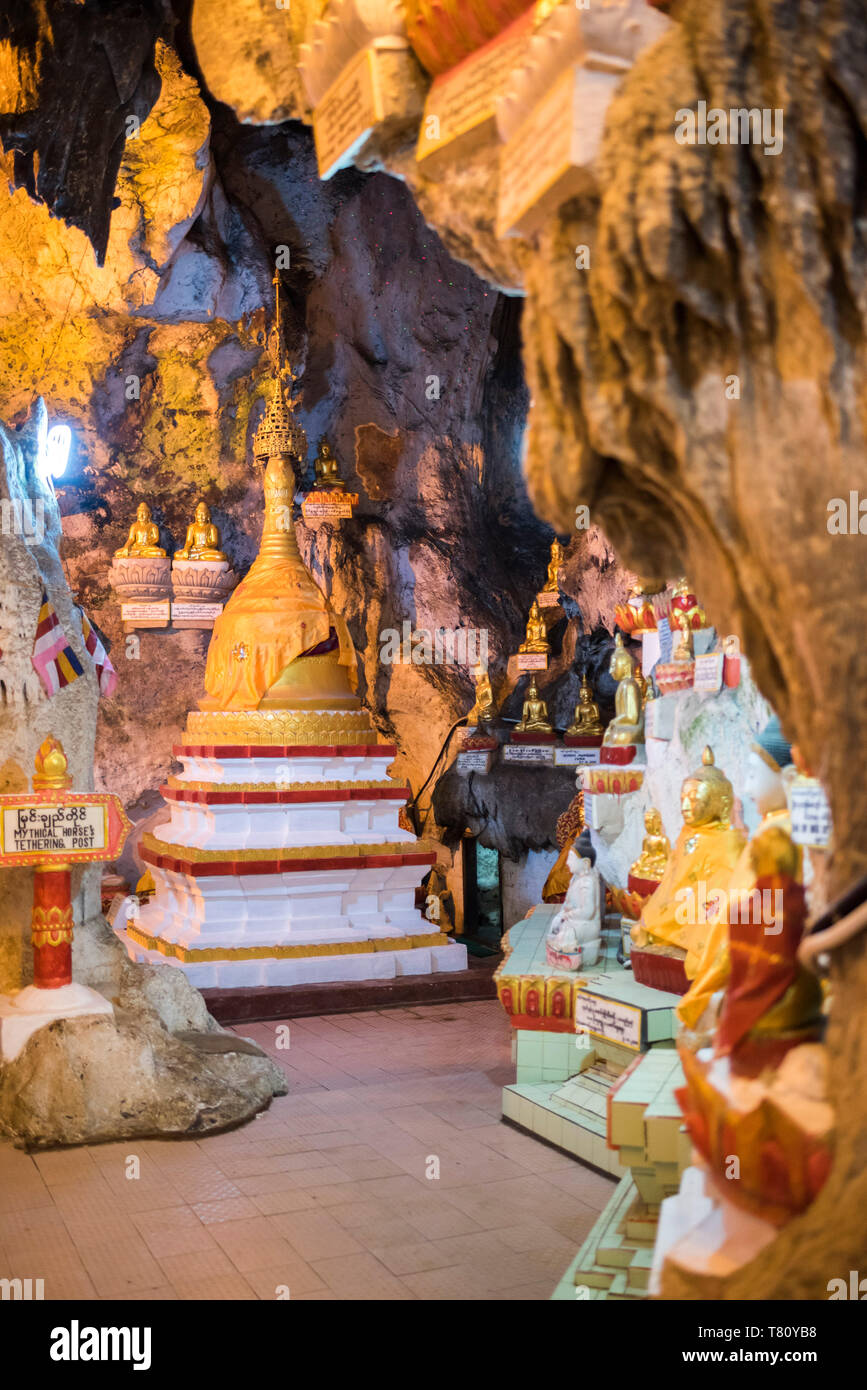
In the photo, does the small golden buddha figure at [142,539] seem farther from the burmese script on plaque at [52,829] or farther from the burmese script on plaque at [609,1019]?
the burmese script on plaque at [609,1019]

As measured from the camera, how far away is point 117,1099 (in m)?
5.43

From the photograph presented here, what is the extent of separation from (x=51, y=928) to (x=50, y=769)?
786 mm

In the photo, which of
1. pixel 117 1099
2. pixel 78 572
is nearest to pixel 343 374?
pixel 78 572

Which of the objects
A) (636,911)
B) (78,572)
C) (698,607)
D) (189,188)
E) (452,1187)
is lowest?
(452,1187)

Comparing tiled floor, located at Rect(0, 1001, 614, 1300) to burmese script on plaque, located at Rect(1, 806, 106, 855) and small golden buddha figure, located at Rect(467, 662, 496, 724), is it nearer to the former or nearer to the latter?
burmese script on plaque, located at Rect(1, 806, 106, 855)

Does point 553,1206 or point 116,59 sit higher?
point 116,59

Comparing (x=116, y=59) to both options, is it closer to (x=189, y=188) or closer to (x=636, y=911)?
(x=189, y=188)

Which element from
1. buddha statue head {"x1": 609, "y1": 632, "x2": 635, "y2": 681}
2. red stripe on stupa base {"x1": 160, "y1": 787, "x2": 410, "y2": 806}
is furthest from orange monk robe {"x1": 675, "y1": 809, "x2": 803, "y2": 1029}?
red stripe on stupa base {"x1": 160, "y1": 787, "x2": 410, "y2": 806}

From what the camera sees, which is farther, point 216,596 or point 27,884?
point 216,596

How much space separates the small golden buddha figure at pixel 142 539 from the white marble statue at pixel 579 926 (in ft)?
27.1

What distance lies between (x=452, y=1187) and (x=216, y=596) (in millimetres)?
9592

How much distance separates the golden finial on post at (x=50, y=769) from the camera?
5.72m

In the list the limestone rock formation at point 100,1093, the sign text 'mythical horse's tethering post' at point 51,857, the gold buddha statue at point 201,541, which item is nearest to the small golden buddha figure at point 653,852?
the limestone rock formation at point 100,1093

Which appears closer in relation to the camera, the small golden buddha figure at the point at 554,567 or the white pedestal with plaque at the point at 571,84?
the white pedestal with plaque at the point at 571,84
